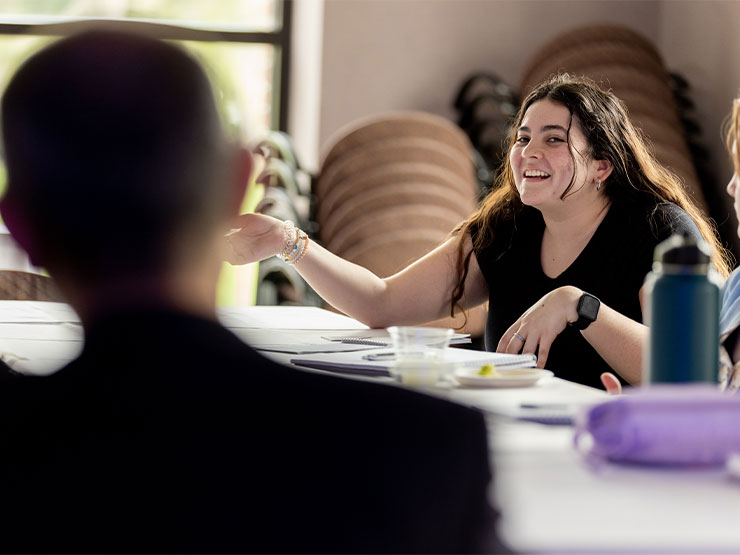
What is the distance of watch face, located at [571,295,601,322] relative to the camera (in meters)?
1.68

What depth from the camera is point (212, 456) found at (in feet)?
1.76

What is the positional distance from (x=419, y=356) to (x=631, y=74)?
9.90ft

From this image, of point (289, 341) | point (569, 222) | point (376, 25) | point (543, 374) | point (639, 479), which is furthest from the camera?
point (376, 25)

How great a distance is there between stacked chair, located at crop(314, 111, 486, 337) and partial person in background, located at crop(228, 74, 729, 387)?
1508 millimetres

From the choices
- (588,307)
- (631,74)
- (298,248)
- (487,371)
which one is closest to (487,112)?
(631,74)

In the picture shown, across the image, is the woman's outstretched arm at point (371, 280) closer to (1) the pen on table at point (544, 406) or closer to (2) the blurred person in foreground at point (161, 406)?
(1) the pen on table at point (544, 406)

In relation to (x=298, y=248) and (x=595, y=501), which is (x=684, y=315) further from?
(x=298, y=248)

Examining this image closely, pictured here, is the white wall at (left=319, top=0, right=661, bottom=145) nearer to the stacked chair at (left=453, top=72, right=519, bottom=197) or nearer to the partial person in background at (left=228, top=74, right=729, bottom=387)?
the stacked chair at (left=453, top=72, right=519, bottom=197)

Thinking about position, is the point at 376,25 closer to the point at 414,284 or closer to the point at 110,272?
the point at 414,284

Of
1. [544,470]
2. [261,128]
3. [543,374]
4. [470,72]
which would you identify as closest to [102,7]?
[261,128]

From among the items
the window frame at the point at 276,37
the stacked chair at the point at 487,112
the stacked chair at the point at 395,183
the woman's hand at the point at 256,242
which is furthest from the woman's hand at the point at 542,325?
the window frame at the point at 276,37

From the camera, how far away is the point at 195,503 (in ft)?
1.76

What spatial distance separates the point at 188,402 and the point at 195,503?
0.05 meters

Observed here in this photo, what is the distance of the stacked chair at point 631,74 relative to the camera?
12.7 ft
